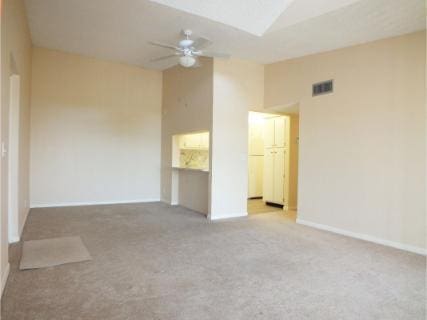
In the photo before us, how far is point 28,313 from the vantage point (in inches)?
87.9

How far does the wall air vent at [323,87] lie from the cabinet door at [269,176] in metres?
2.36

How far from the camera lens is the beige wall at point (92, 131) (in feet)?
21.3

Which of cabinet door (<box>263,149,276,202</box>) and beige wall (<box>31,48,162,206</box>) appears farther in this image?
cabinet door (<box>263,149,276,202</box>)

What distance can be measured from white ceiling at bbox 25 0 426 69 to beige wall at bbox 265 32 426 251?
14.2 inches

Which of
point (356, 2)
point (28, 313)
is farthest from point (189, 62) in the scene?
point (28, 313)

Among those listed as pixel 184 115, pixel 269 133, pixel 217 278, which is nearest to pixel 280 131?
pixel 269 133

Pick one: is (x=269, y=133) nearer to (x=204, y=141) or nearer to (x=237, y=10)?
(x=204, y=141)

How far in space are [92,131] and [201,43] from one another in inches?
159

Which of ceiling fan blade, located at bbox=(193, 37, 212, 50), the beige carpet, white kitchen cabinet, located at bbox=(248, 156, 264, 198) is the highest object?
ceiling fan blade, located at bbox=(193, 37, 212, 50)

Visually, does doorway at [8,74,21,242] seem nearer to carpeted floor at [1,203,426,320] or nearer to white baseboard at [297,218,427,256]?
carpeted floor at [1,203,426,320]

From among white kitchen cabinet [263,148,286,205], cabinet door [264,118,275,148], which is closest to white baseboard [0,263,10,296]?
white kitchen cabinet [263,148,286,205]

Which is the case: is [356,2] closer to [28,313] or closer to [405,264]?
[405,264]

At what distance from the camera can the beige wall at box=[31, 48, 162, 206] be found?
6.48 metres

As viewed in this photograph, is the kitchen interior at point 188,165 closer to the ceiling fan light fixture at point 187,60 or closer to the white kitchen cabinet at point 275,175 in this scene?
the white kitchen cabinet at point 275,175
